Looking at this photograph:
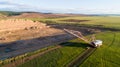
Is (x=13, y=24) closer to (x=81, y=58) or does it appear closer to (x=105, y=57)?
(x=81, y=58)

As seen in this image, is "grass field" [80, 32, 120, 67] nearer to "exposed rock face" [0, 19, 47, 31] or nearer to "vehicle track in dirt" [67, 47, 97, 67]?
"vehicle track in dirt" [67, 47, 97, 67]

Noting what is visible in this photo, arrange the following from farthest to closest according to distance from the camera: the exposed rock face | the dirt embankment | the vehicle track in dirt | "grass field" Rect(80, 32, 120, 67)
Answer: the exposed rock face < the dirt embankment < "grass field" Rect(80, 32, 120, 67) < the vehicle track in dirt

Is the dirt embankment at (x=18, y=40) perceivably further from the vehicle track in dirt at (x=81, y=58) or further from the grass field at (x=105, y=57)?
the grass field at (x=105, y=57)

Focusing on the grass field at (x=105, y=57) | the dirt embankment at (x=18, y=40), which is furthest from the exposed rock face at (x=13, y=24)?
the grass field at (x=105, y=57)

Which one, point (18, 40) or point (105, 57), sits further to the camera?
point (18, 40)

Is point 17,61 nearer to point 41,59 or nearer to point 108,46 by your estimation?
point 41,59

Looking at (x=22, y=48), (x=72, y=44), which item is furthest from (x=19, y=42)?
(x=72, y=44)

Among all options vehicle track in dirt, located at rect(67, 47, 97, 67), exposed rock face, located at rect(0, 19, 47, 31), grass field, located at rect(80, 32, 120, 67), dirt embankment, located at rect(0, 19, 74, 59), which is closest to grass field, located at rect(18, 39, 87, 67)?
vehicle track in dirt, located at rect(67, 47, 97, 67)

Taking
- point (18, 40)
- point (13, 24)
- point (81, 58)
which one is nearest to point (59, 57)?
point (81, 58)
